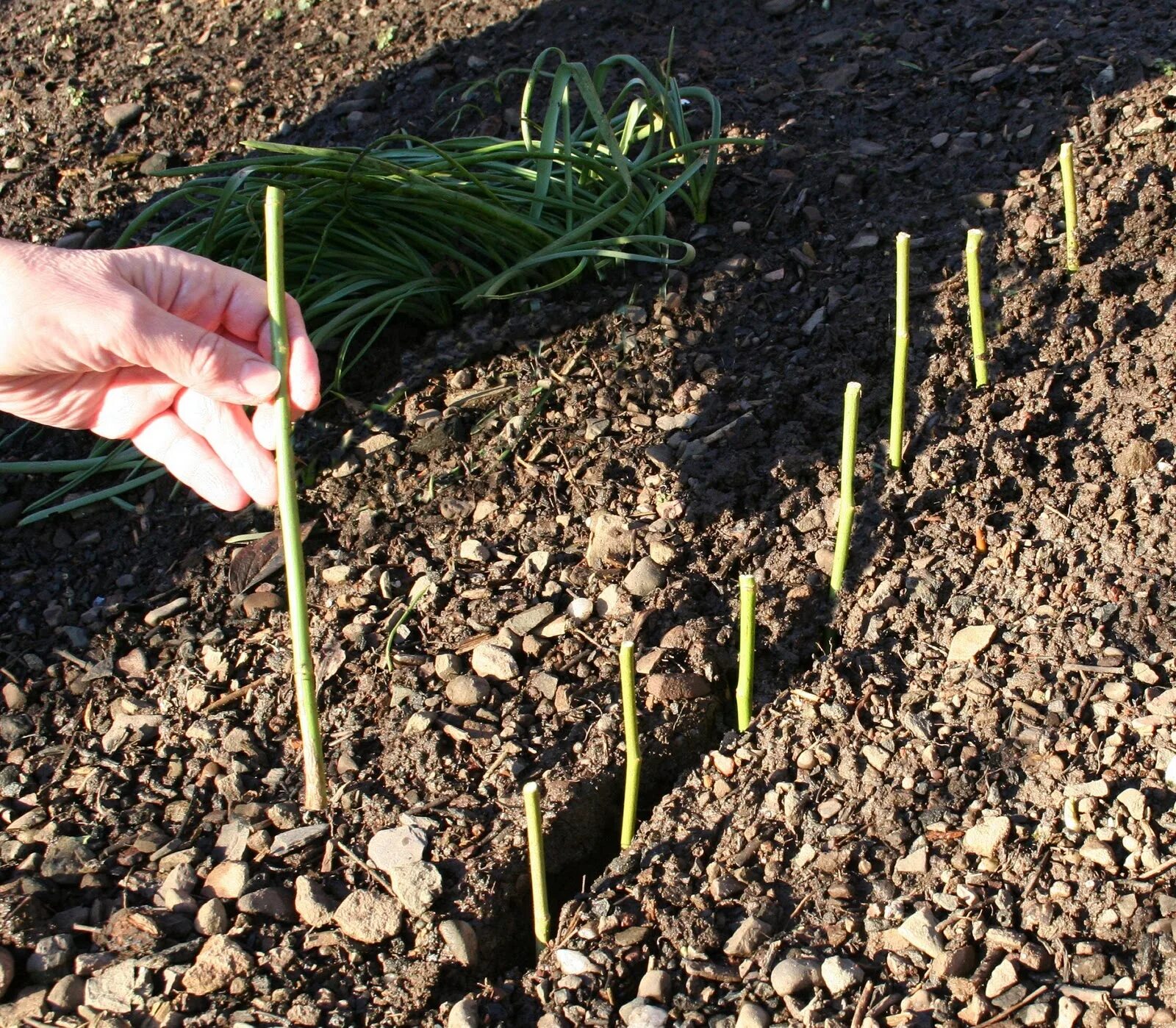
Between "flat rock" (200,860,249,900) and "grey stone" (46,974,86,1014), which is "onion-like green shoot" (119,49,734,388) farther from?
"grey stone" (46,974,86,1014)

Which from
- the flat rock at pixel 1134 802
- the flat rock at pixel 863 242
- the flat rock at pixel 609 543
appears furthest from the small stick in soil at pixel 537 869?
the flat rock at pixel 863 242

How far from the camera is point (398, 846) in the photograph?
158 centimetres

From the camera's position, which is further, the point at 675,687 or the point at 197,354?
the point at 675,687

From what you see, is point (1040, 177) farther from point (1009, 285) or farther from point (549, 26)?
point (549, 26)

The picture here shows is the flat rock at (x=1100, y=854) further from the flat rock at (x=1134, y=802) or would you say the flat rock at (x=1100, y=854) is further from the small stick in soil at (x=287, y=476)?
the small stick in soil at (x=287, y=476)

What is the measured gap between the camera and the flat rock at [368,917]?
59.2 inches

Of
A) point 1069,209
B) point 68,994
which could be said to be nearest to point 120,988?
point 68,994

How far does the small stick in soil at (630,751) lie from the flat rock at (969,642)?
1.45 feet

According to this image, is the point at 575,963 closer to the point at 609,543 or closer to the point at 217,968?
the point at 217,968

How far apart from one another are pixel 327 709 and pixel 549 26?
1969 mm

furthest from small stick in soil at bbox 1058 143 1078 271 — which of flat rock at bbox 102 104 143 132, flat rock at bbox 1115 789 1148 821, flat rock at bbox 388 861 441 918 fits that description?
flat rock at bbox 102 104 143 132

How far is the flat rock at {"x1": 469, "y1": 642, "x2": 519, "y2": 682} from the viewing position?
1.77 meters

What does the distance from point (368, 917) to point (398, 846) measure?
0.10 meters

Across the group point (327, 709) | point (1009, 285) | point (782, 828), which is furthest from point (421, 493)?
point (1009, 285)
